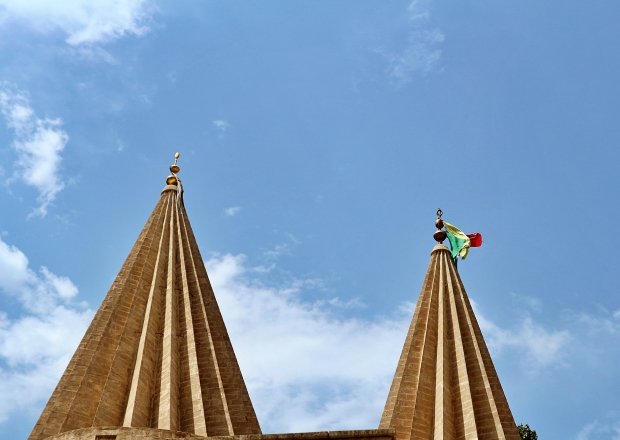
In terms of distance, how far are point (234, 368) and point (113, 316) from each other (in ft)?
9.89

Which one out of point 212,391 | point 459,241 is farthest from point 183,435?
point 459,241

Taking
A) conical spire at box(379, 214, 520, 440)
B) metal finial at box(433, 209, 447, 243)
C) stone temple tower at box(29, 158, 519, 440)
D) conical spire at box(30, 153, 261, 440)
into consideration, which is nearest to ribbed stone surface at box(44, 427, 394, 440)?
stone temple tower at box(29, 158, 519, 440)

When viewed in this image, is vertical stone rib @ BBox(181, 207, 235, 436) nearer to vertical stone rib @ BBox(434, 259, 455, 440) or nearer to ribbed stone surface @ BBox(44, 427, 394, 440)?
ribbed stone surface @ BBox(44, 427, 394, 440)

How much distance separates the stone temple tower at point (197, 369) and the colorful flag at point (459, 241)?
1699 mm

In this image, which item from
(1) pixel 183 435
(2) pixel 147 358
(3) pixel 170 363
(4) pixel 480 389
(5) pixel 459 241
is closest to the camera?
(1) pixel 183 435

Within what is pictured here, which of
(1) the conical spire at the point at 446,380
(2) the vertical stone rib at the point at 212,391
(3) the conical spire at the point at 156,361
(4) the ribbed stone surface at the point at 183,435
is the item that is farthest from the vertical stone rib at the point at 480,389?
(2) the vertical stone rib at the point at 212,391

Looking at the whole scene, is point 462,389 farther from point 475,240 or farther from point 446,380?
point 475,240

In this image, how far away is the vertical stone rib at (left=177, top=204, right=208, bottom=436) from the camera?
69.0 ft

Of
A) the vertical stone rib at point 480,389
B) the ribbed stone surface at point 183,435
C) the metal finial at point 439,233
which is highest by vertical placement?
the metal finial at point 439,233

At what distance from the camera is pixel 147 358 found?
73.2 ft

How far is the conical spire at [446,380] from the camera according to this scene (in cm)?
2017

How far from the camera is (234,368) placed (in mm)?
23328

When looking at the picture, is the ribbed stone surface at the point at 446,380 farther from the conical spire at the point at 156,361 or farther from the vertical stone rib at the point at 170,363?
the vertical stone rib at the point at 170,363

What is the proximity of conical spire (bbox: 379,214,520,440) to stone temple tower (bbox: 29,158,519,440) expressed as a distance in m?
0.02
